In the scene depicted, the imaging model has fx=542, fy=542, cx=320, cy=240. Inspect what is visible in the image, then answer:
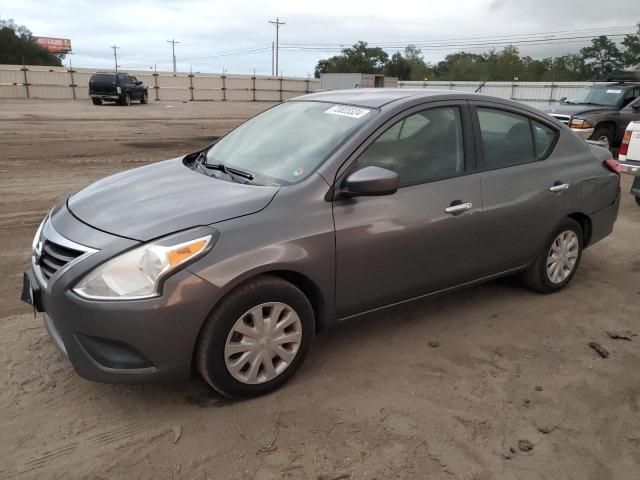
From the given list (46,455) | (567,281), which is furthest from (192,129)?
(46,455)

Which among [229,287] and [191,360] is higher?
[229,287]

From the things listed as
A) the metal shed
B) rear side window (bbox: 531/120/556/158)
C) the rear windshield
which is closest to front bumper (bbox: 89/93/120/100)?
the rear windshield

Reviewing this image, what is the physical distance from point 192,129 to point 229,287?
15784 mm

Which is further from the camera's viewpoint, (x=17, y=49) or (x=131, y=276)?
(x=17, y=49)

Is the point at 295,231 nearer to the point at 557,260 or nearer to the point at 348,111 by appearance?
the point at 348,111

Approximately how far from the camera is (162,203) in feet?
Result: 9.96

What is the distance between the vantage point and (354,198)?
10.5 feet

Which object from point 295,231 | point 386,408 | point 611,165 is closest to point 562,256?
point 611,165

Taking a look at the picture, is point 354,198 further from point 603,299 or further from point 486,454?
point 603,299

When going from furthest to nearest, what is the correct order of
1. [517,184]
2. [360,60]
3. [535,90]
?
[360,60], [535,90], [517,184]

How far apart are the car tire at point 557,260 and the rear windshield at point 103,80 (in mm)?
28785

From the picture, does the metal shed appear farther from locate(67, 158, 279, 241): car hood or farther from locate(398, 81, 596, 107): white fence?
locate(67, 158, 279, 241): car hood

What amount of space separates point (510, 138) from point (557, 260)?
117cm

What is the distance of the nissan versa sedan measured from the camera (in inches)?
104
